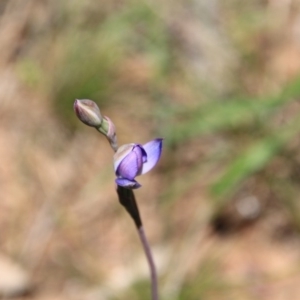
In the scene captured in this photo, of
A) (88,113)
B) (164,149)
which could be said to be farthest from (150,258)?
(164,149)

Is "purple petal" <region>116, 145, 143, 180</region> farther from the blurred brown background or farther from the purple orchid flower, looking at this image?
the blurred brown background

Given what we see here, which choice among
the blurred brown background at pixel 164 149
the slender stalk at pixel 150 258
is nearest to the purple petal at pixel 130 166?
the slender stalk at pixel 150 258

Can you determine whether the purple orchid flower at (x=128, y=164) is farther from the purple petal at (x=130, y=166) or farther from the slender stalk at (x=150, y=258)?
the slender stalk at (x=150, y=258)

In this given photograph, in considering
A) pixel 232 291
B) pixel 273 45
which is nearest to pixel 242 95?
pixel 273 45

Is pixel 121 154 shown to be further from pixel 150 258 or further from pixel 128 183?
pixel 150 258

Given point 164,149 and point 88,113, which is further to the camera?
point 164,149

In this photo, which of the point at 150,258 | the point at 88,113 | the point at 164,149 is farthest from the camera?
the point at 164,149

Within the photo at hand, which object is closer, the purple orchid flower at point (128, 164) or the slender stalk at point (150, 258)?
the purple orchid flower at point (128, 164)
